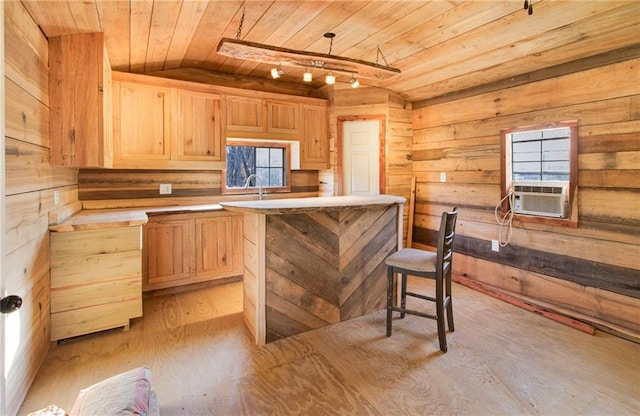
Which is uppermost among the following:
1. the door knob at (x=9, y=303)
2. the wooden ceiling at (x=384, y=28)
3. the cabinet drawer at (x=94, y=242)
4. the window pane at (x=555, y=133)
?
the wooden ceiling at (x=384, y=28)

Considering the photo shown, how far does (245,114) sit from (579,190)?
3403 mm

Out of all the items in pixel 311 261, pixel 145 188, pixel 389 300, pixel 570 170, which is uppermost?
pixel 570 170

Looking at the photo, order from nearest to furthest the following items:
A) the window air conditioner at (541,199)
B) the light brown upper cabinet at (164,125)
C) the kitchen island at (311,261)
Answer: the kitchen island at (311,261)
the window air conditioner at (541,199)
the light brown upper cabinet at (164,125)

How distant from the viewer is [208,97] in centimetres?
382

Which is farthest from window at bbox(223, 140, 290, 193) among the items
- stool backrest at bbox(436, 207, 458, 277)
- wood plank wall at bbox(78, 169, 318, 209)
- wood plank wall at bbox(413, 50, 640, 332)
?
stool backrest at bbox(436, 207, 458, 277)

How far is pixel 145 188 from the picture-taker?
12.5ft

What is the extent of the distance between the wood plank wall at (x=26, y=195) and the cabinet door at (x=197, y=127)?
1.37 meters

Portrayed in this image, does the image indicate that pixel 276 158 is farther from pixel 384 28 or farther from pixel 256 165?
pixel 384 28

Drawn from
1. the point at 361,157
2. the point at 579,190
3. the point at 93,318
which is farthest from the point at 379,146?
the point at 93,318

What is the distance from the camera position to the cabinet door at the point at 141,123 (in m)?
3.38

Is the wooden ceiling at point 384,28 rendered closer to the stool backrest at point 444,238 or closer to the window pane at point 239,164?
the window pane at point 239,164

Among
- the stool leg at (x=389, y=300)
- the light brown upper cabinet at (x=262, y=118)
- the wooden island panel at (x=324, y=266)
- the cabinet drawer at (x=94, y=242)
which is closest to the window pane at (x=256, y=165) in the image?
the light brown upper cabinet at (x=262, y=118)

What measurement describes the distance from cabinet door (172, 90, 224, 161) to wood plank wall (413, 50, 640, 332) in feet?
8.63

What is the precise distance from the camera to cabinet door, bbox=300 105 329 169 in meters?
4.43
